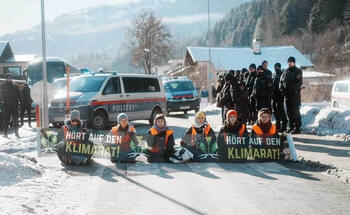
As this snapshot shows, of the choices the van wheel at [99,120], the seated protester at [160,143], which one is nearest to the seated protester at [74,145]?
the seated protester at [160,143]

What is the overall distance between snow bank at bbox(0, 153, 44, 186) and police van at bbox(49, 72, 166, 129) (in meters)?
7.16

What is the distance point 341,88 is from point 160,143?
14351 mm

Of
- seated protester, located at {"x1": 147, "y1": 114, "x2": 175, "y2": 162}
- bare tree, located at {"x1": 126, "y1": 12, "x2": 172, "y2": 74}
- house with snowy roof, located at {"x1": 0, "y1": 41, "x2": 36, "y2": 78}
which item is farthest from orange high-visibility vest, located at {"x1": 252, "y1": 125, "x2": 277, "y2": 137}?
house with snowy roof, located at {"x1": 0, "y1": 41, "x2": 36, "y2": 78}

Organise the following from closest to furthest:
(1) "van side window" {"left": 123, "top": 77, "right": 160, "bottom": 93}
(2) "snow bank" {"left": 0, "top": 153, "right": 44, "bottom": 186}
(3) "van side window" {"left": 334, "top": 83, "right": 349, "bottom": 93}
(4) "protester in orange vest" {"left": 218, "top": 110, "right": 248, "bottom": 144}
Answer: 1. (2) "snow bank" {"left": 0, "top": 153, "right": 44, "bottom": 186}
2. (4) "protester in orange vest" {"left": 218, "top": 110, "right": 248, "bottom": 144}
3. (1) "van side window" {"left": 123, "top": 77, "right": 160, "bottom": 93}
4. (3) "van side window" {"left": 334, "top": 83, "right": 349, "bottom": 93}

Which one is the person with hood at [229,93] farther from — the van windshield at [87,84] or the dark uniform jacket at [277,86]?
the van windshield at [87,84]

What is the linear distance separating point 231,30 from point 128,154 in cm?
13422

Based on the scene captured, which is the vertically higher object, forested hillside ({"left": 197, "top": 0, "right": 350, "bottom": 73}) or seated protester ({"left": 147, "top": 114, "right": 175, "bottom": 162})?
forested hillside ({"left": 197, "top": 0, "right": 350, "bottom": 73})

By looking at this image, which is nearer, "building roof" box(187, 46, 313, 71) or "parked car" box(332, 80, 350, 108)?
"parked car" box(332, 80, 350, 108)

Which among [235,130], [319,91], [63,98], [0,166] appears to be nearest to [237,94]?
[235,130]

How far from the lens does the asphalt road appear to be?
607cm

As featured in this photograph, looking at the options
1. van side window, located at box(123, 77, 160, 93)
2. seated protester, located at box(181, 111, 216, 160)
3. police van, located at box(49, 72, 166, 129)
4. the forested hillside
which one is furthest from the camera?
the forested hillside

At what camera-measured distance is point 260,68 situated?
1361 centimetres

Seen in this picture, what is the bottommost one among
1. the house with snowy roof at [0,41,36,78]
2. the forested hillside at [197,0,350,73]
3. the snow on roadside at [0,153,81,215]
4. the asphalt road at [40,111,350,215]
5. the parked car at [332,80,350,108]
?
the asphalt road at [40,111,350,215]

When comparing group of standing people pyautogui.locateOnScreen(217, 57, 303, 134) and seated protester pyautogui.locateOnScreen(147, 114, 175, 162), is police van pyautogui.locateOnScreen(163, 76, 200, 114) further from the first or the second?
seated protester pyautogui.locateOnScreen(147, 114, 175, 162)
